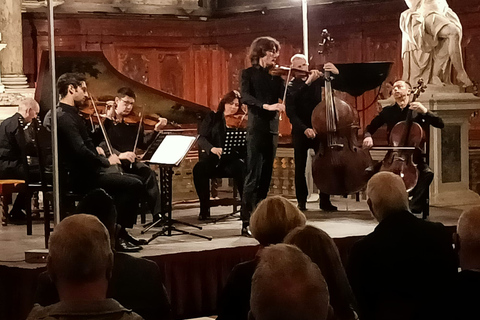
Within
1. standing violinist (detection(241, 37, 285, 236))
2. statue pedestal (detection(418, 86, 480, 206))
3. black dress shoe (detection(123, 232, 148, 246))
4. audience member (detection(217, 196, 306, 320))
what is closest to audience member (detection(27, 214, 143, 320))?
audience member (detection(217, 196, 306, 320))

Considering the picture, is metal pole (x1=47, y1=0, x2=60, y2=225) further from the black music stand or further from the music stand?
the black music stand

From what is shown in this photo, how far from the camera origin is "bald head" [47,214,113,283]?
246cm

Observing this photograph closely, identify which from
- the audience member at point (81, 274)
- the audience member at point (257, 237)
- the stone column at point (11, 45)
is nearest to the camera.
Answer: the audience member at point (81, 274)

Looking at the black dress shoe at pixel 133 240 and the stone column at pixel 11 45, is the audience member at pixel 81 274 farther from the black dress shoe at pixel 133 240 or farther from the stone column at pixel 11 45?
the stone column at pixel 11 45

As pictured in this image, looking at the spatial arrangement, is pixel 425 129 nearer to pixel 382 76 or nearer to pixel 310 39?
pixel 382 76

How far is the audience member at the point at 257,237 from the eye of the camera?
3346 millimetres

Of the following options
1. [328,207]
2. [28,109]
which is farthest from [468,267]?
[28,109]

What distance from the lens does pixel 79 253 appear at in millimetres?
2477

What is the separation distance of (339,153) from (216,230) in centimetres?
113

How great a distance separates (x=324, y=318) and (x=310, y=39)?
10.2 meters

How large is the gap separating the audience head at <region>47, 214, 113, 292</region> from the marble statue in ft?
20.3

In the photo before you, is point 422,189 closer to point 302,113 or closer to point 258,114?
point 302,113

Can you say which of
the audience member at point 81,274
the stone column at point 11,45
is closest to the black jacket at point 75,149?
the audience member at point 81,274

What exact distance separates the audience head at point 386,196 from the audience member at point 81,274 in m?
1.74
